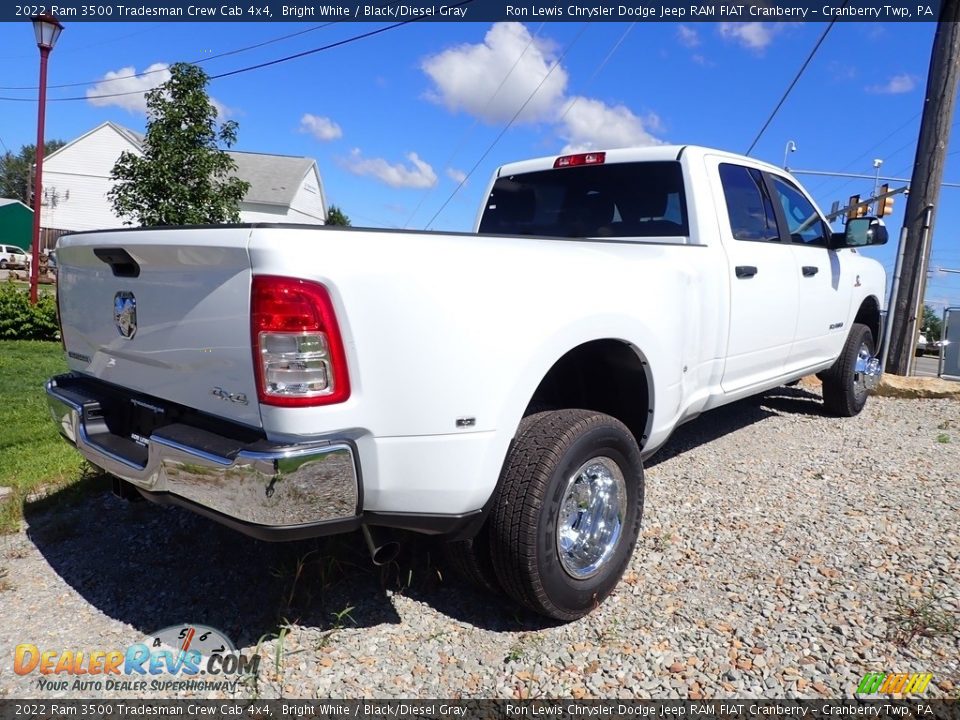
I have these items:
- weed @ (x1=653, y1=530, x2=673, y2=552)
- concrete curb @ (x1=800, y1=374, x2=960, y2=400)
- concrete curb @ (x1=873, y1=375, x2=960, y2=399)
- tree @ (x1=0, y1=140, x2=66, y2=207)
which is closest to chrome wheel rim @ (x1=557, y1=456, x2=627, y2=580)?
weed @ (x1=653, y1=530, x2=673, y2=552)

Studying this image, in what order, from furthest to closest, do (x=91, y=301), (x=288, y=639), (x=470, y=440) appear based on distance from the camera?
1. (x=91, y=301)
2. (x=288, y=639)
3. (x=470, y=440)

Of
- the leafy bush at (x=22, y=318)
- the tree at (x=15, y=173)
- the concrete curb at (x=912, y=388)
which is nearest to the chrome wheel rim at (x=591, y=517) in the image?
the concrete curb at (x=912, y=388)

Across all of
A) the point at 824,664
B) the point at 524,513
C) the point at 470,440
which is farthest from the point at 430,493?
the point at 824,664

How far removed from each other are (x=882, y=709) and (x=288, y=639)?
6.65 ft

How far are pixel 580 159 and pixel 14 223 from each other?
5153 centimetres

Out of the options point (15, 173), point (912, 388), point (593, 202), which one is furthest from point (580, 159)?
point (15, 173)

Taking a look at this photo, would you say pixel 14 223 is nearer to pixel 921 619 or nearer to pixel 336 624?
pixel 336 624

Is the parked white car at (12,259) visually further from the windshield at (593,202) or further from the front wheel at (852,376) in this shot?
the front wheel at (852,376)

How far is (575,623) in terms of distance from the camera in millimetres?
2719

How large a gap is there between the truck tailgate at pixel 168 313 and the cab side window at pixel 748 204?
287 centimetres

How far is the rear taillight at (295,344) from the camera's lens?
195cm

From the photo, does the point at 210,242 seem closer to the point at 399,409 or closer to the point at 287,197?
the point at 399,409

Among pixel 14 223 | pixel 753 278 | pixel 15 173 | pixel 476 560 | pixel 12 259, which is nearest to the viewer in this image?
pixel 476 560

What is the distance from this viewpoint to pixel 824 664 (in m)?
2.40
